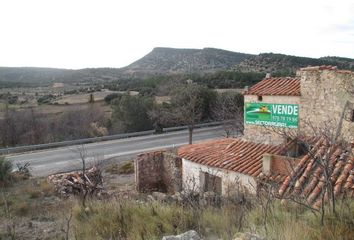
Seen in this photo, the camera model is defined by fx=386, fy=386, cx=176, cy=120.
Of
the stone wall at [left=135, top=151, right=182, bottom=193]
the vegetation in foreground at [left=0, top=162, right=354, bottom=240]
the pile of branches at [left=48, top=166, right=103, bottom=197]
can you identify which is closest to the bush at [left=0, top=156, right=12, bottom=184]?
the pile of branches at [left=48, top=166, right=103, bottom=197]

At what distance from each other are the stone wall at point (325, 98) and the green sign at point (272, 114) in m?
0.34

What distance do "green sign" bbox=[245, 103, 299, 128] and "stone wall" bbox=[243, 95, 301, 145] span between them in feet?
0.50

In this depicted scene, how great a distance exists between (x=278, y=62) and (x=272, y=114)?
45509 mm

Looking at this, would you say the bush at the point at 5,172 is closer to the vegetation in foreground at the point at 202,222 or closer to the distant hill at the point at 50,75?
the vegetation in foreground at the point at 202,222

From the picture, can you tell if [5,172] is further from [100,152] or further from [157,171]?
[100,152]

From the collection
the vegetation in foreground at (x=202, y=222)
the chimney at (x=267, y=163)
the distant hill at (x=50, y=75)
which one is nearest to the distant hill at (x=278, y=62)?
the chimney at (x=267, y=163)

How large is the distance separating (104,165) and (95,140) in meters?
9.31

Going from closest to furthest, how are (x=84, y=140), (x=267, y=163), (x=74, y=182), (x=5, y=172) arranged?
Answer: (x=267, y=163) → (x=74, y=182) → (x=5, y=172) → (x=84, y=140)

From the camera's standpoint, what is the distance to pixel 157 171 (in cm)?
1930

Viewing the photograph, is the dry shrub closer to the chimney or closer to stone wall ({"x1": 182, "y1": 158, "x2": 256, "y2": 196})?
stone wall ({"x1": 182, "y1": 158, "x2": 256, "y2": 196})

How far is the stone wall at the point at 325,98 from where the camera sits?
1238cm

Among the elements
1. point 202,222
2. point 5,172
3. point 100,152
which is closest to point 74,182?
point 5,172

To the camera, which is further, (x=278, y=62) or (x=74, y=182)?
(x=278, y=62)

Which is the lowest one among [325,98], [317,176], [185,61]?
[317,176]
